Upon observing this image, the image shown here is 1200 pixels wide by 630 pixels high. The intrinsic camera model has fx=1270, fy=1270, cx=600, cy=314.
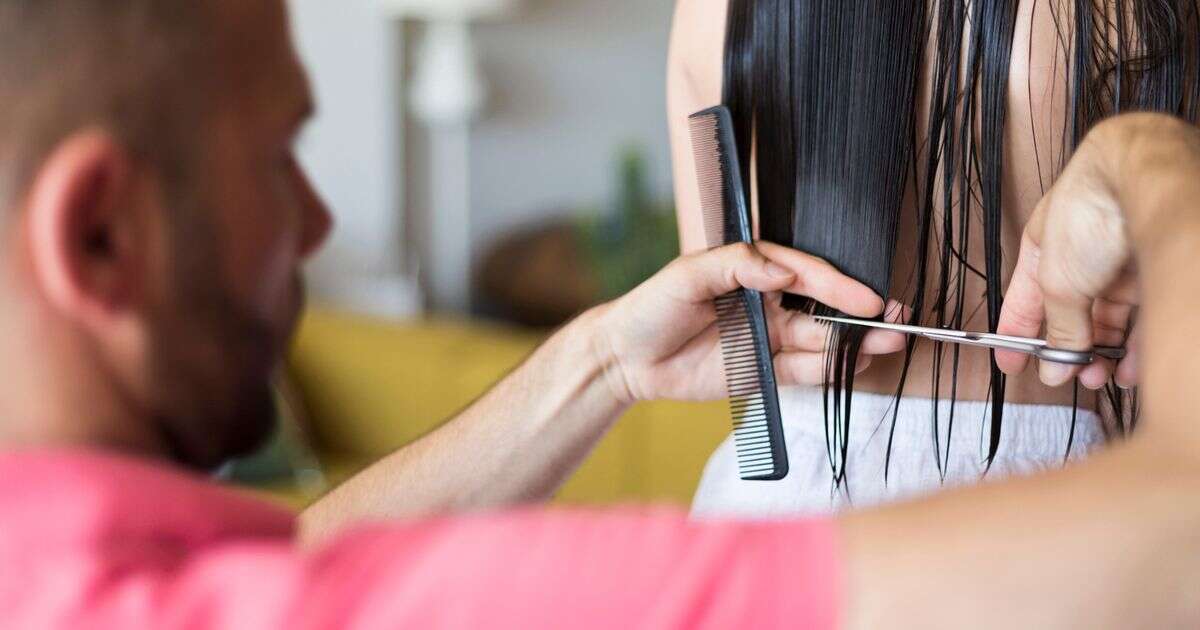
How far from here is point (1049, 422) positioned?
92 centimetres

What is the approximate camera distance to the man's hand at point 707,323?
89 centimetres

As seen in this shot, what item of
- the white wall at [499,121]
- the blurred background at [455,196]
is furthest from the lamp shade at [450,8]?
the white wall at [499,121]

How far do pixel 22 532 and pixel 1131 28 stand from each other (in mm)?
753

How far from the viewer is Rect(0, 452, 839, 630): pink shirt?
1.45 ft

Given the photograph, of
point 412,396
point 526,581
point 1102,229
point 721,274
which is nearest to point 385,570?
point 526,581

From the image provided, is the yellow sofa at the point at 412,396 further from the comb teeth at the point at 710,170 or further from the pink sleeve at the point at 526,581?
the pink sleeve at the point at 526,581

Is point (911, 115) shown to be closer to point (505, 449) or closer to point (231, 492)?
point (505, 449)

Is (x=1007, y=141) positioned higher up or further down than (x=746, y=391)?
higher up

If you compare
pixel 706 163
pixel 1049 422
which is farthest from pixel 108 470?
pixel 1049 422

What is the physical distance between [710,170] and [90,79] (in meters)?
0.53

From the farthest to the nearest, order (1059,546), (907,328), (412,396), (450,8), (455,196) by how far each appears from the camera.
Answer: (455,196) → (450,8) → (412,396) → (907,328) → (1059,546)

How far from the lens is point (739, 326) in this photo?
93cm

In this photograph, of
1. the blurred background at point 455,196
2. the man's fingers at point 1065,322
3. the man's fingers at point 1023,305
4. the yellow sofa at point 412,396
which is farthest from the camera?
the blurred background at point 455,196

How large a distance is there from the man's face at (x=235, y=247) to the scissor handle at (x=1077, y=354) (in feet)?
1.41
